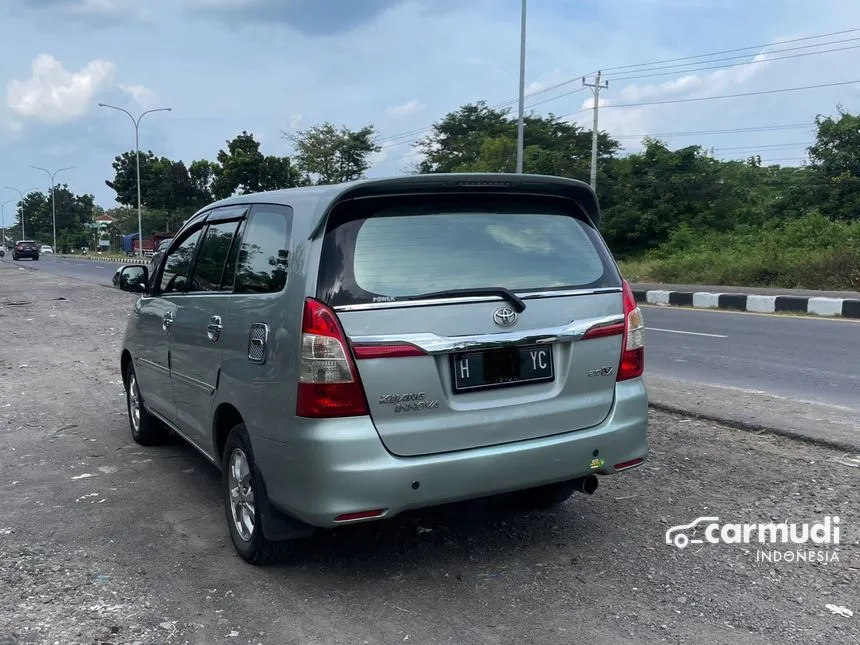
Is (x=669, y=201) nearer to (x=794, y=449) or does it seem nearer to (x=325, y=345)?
(x=794, y=449)

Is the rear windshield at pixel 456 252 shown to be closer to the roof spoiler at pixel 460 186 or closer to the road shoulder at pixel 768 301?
the roof spoiler at pixel 460 186

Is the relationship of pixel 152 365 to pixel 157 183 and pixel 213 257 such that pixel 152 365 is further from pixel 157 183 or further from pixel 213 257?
pixel 157 183

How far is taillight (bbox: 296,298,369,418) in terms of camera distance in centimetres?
300

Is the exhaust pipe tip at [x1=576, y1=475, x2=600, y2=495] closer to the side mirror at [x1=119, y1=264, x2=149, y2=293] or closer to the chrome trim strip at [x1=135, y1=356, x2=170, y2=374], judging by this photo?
the chrome trim strip at [x1=135, y1=356, x2=170, y2=374]

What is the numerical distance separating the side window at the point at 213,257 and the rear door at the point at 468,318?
1049 mm

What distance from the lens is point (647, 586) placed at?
128 inches

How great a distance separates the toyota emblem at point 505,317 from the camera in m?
3.18

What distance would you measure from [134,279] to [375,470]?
322 centimetres

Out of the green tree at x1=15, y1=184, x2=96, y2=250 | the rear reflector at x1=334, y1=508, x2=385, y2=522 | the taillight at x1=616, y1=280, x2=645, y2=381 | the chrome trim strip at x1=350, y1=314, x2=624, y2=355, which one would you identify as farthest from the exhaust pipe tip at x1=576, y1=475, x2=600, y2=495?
the green tree at x1=15, y1=184, x2=96, y2=250

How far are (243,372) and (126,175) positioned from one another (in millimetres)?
64143

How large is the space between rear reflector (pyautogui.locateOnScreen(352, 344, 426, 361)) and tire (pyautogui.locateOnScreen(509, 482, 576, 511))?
140 cm

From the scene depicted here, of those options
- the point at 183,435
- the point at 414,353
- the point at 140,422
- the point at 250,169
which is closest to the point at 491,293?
the point at 414,353

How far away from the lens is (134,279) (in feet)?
18.0

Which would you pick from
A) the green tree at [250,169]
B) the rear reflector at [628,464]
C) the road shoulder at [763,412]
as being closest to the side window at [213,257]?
the rear reflector at [628,464]
